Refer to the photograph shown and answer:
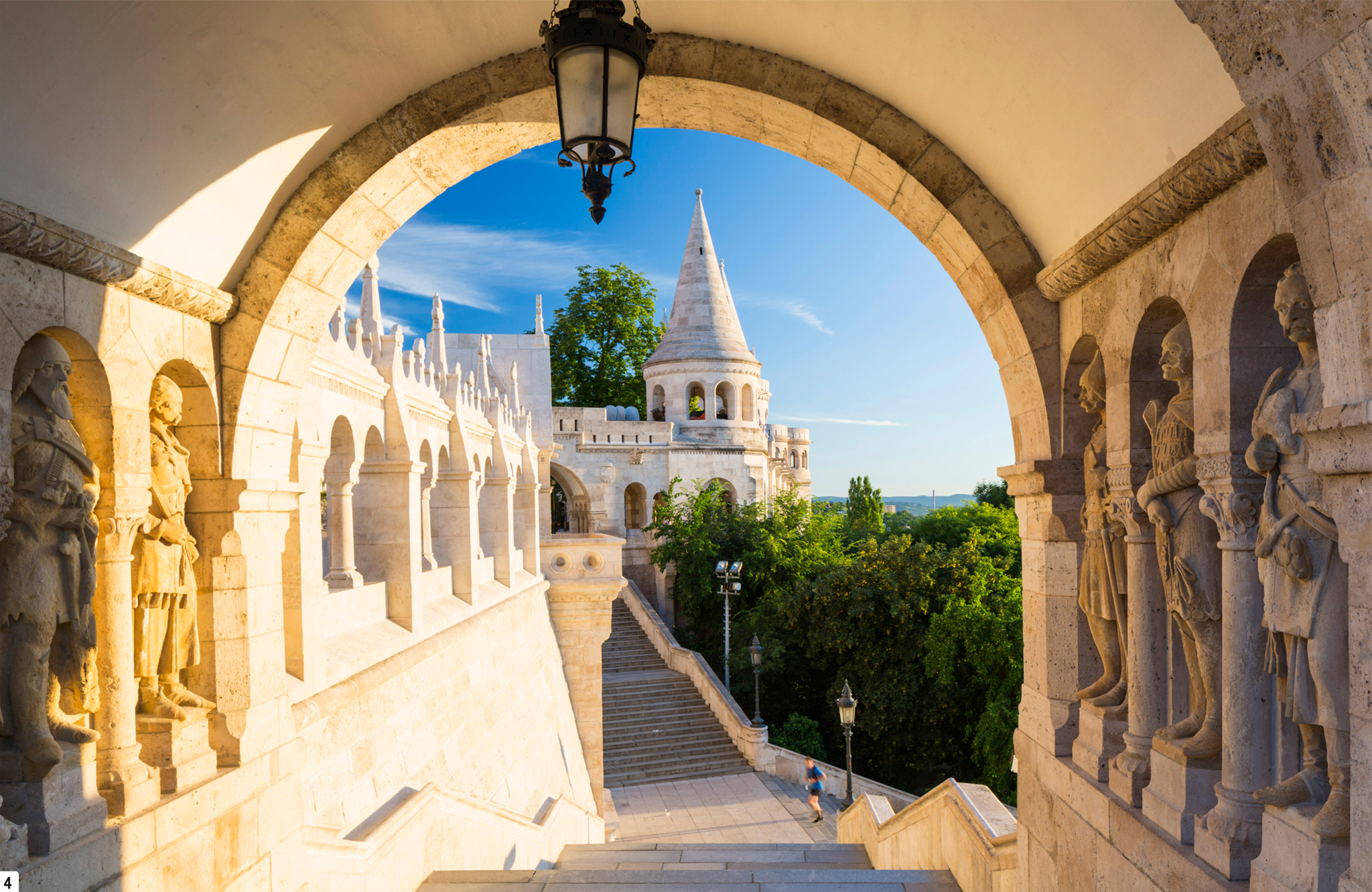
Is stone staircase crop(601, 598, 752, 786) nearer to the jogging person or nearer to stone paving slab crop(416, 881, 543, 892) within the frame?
the jogging person

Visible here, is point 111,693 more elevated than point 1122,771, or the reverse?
point 111,693

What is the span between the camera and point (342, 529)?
26.9ft

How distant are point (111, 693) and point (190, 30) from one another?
8.38ft

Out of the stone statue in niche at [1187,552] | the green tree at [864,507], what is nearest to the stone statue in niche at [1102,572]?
the stone statue in niche at [1187,552]

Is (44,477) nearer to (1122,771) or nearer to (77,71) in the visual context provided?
(77,71)

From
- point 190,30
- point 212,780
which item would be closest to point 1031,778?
point 212,780

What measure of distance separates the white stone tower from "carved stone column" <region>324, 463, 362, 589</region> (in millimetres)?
22741

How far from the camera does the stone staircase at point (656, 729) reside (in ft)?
60.3

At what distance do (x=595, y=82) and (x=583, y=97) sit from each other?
6cm

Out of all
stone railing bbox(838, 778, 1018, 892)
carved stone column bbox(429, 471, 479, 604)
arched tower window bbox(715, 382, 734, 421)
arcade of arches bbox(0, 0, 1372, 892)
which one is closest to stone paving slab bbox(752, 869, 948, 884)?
stone railing bbox(838, 778, 1018, 892)

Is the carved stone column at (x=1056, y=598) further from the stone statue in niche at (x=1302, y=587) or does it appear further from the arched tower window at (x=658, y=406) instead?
the arched tower window at (x=658, y=406)

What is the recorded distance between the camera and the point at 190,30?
3.17 m

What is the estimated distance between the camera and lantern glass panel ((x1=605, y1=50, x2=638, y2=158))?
281cm

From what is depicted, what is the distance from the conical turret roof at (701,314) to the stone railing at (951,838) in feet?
76.7
